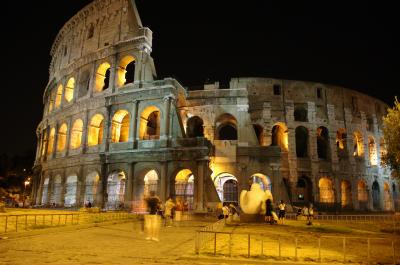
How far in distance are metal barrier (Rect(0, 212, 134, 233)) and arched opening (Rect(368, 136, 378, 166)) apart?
2708 cm

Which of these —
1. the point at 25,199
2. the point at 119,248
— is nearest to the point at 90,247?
the point at 119,248

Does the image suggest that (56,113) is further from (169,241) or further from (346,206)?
(346,206)

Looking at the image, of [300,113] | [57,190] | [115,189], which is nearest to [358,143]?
[300,113]

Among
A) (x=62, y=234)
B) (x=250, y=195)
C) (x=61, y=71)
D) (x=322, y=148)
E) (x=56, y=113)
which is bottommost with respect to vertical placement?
(x=62, y=234)

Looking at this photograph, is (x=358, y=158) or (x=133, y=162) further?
(x=358, y=158)

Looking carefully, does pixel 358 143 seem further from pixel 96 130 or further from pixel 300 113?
pixel 96 130

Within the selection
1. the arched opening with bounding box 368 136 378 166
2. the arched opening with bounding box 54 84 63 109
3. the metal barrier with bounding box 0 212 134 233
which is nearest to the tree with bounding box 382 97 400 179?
the metal barrier with bounding box 0 212 134 233

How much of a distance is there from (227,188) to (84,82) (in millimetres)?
16479

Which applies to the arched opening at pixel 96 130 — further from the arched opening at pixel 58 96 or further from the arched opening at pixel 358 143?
the arched opening at pixel 358 143

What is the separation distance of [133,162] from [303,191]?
15.4m

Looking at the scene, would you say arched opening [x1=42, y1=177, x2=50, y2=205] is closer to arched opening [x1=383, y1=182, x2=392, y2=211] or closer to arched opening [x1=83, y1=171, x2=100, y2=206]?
arched opening [x1=83, y1=171, x2=100, y2=206]

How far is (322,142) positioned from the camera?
105 feet

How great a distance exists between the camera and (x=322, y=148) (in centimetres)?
3222

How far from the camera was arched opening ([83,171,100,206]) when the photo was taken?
26562mm
